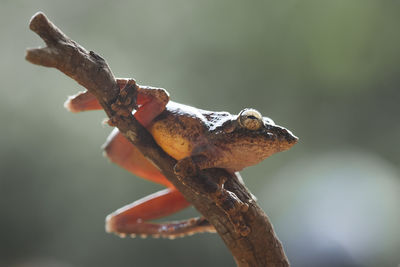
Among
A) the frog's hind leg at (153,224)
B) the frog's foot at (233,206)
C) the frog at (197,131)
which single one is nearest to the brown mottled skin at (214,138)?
the frog at (197,131)

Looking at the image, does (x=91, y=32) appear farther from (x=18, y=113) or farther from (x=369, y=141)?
(x=369, y=141)

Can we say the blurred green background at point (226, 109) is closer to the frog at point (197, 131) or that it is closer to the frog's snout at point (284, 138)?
the frog at point (197, 131)

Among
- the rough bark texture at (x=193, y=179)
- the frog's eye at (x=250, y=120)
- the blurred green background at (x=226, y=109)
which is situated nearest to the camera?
the rough bark texture at (x=193, y=179)

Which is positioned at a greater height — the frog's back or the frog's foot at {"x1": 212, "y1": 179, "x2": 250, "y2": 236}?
the frog's back

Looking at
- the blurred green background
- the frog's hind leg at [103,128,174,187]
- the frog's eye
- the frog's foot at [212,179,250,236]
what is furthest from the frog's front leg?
the blurred green background

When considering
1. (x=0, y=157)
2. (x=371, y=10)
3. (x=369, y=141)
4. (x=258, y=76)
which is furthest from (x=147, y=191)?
(x=371, y=10)

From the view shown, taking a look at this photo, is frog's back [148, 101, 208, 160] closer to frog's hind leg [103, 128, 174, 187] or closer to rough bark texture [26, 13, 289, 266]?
rough bark texture [26, 13, 289, 266]
